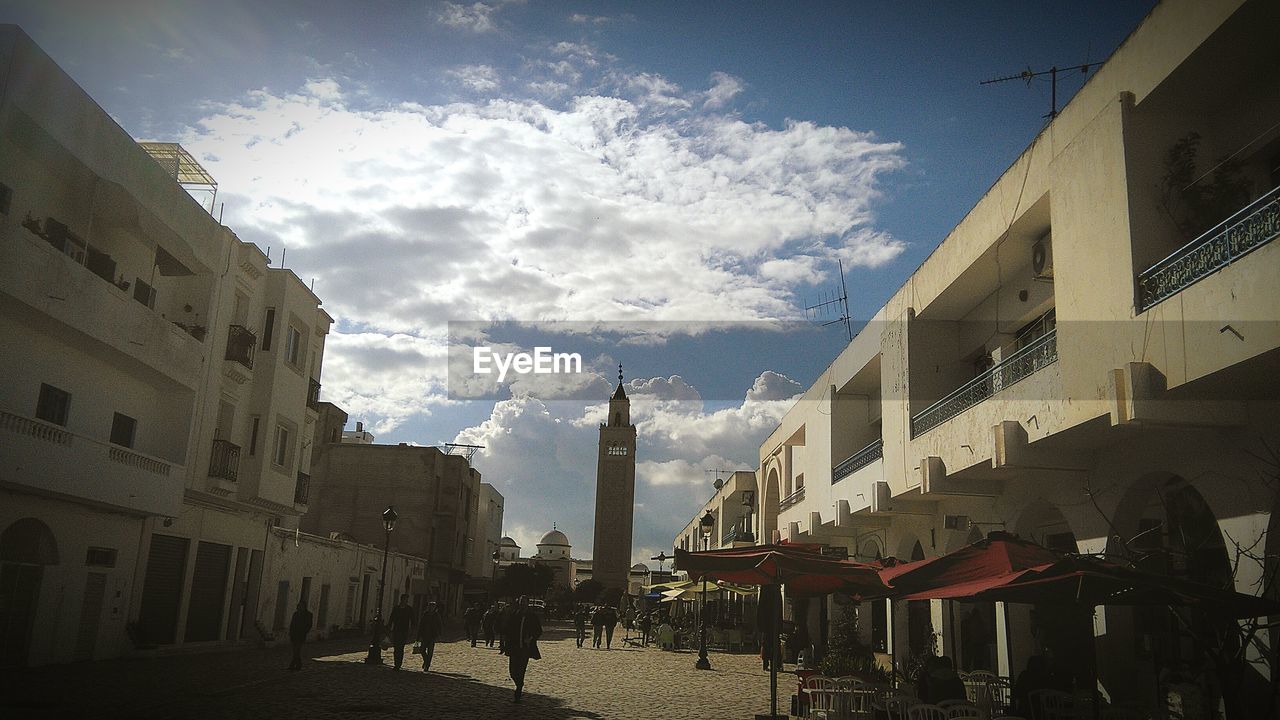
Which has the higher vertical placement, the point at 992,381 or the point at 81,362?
the point at 81,362

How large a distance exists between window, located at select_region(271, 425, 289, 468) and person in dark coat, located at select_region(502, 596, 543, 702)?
14.9m

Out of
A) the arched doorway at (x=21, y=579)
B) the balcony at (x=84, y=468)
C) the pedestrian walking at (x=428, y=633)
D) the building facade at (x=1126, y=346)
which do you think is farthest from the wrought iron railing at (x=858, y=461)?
the arched doorway at (x=21, y=579)

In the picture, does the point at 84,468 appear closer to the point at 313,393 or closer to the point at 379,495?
the point at 313,393

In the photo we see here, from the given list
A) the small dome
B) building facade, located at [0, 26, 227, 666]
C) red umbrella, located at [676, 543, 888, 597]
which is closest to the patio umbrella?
red umbrella, located at [676, 543, 888, 597]

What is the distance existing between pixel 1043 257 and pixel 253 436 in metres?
21.2

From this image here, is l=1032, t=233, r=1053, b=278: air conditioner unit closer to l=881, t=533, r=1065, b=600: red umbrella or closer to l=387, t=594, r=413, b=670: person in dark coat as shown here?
l=881, t=533, r=1065, b=600: red umbrella

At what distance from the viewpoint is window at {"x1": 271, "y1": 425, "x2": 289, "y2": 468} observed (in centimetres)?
2759

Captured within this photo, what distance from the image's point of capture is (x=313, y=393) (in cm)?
3061

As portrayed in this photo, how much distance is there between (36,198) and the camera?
16344 millimetres

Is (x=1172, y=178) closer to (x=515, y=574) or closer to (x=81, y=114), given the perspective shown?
(x=81, y=114)

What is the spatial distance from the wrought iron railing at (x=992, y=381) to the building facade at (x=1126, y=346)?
51 mm

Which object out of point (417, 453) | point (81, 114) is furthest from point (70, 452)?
point (417, 453)

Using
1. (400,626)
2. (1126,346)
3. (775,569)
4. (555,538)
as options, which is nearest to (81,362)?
(400,626)

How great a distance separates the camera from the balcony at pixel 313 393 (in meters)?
30.3
